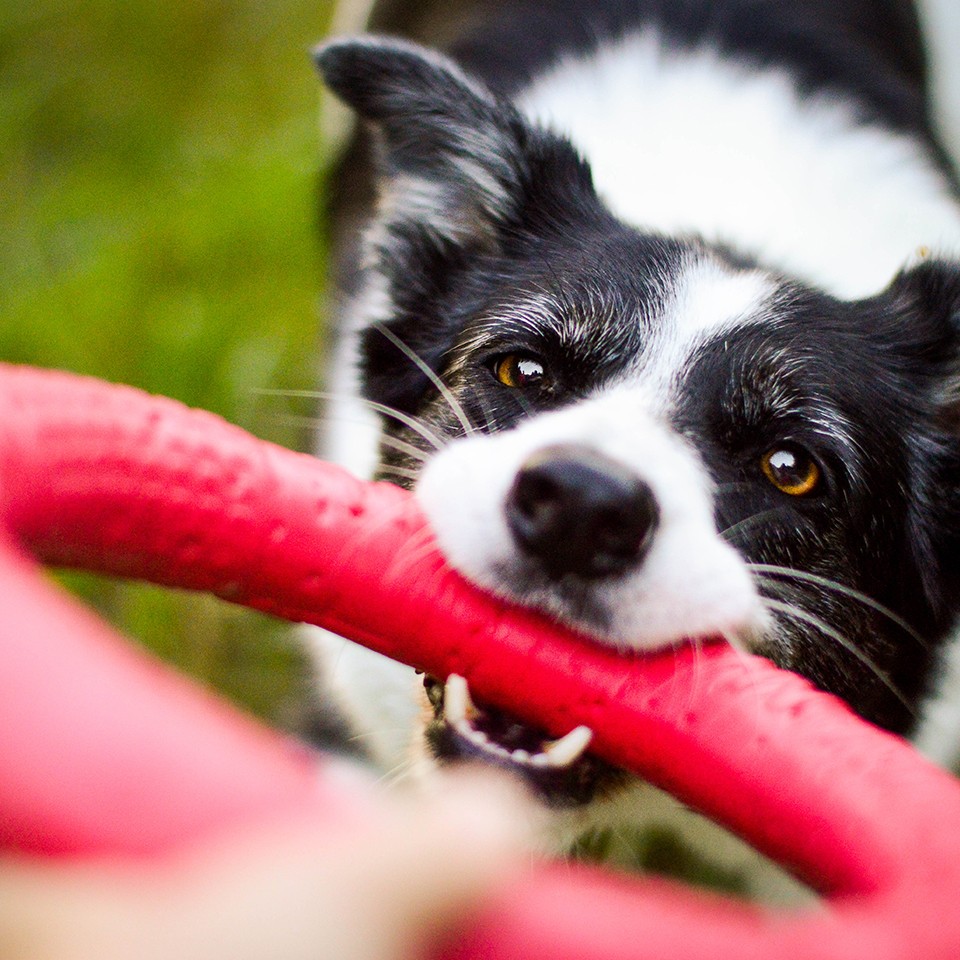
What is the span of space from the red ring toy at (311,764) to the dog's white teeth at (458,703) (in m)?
0.05

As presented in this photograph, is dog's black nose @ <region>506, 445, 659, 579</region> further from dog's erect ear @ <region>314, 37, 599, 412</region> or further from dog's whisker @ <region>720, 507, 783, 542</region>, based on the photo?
dog's erect ear @ <region>314, 37, 599, 412</region>

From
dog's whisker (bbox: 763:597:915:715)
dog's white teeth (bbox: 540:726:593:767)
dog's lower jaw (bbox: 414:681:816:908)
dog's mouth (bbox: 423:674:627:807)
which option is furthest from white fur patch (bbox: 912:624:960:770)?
dog's white teeth (bbox: 540:726:593:767)

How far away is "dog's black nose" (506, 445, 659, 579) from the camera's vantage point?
5.11 ft

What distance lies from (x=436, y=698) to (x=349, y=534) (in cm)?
48

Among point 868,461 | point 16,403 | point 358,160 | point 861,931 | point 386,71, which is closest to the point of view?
point 861,931

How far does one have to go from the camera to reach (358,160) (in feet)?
12.3

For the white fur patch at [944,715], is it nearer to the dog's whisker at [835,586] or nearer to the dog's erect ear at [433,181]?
the dog's whisker at [835,586]

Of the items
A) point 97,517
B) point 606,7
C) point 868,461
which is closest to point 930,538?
point 868,461

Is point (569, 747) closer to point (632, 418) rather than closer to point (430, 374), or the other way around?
point (632, 418)

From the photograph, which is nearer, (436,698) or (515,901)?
(515,901)

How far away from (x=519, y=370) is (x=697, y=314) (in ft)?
1.18

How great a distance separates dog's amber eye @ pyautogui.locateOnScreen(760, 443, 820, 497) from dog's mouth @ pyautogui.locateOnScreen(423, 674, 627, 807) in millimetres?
608

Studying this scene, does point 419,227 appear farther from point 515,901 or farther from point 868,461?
point 515,901

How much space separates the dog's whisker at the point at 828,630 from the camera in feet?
6.13
